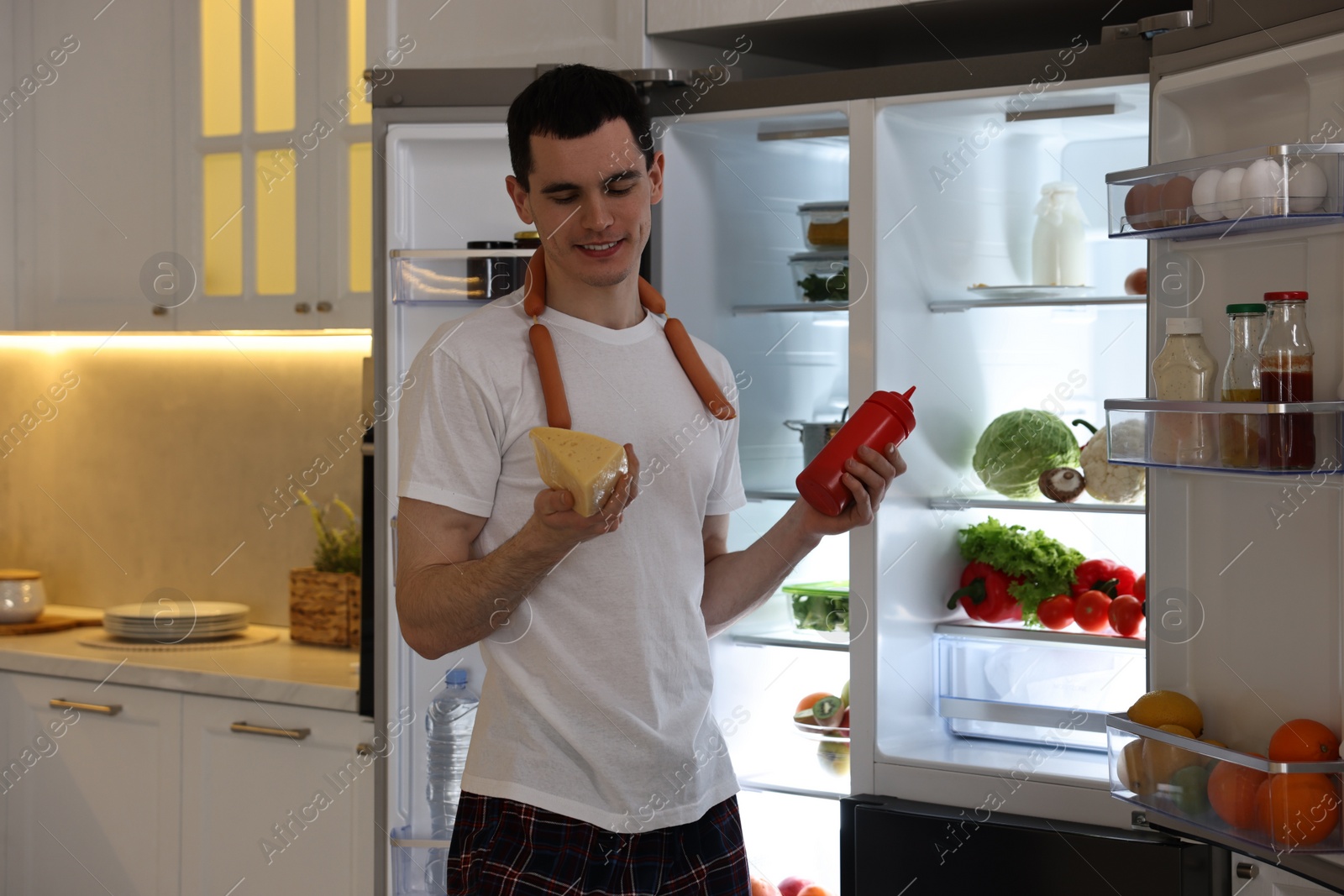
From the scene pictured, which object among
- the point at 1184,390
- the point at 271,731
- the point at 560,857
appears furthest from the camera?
the point at 271,731

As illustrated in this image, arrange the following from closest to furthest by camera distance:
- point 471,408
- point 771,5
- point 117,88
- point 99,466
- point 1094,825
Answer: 1. point 471,408
2. point 1094,825
3. point 771,5
4. point 117,88
5. point 99,466

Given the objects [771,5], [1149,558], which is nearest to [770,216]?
[771,5]

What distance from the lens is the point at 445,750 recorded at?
2.23m

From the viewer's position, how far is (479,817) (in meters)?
1.40

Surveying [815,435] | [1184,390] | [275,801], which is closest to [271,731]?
[275,801]

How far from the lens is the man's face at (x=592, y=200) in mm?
1403

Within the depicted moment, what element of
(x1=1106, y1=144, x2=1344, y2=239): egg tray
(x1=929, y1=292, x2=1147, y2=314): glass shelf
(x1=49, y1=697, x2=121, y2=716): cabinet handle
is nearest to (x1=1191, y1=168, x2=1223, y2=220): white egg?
(x1=1106, y1=144, x2=1344, y2=239): egg tray

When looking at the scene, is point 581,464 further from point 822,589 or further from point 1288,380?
point 822,589

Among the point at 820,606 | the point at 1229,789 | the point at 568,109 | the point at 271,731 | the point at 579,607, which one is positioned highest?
the point at 568,109

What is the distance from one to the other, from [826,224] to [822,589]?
2.25 ft

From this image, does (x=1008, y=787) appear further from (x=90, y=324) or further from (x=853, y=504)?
(x=90, y=324)

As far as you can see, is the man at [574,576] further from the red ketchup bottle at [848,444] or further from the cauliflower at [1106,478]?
the cauliflower at [1106,478]

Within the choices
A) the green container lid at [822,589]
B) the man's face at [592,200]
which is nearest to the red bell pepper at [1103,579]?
the green container lid at [822,589]

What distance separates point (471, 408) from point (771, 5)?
3.76ft
